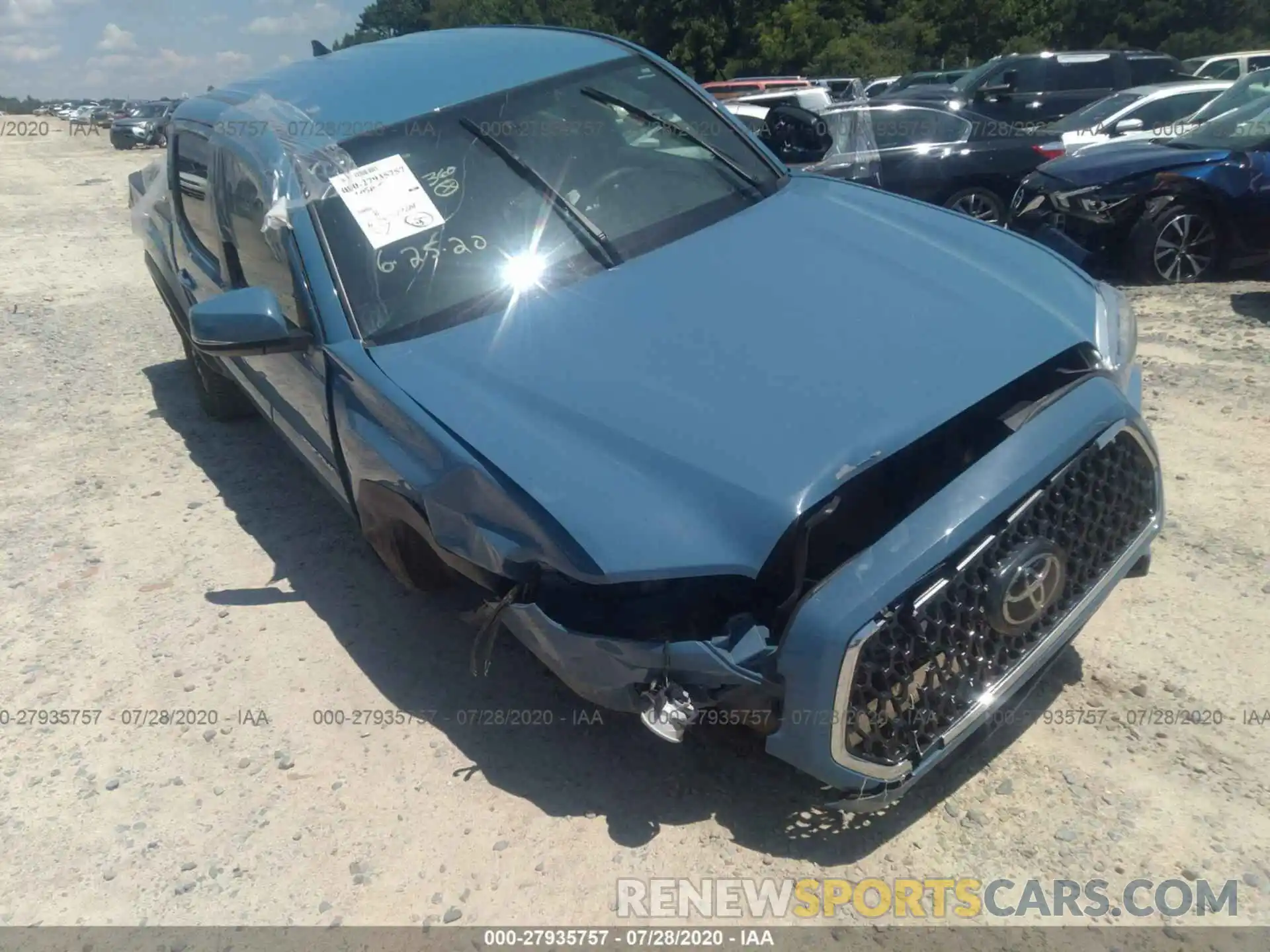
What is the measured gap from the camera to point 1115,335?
316 centimetres

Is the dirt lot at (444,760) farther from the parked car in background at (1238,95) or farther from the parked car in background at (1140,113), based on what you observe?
the parked car in background at (1140,113)

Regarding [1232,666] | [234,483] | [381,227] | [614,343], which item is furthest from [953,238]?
[234,483]

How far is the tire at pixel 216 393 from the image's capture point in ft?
19.1

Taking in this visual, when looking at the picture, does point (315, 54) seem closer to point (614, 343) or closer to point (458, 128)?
point (458, 128)

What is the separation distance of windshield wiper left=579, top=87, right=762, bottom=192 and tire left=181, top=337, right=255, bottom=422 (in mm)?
2775

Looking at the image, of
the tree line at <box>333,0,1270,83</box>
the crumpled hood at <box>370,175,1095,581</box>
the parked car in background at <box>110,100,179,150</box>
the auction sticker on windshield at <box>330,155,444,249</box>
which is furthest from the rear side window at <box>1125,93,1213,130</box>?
the tree line at <box>333,0,1270,83</box>

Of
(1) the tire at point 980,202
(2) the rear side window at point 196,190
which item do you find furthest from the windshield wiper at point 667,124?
(1) the tire at point 980,202

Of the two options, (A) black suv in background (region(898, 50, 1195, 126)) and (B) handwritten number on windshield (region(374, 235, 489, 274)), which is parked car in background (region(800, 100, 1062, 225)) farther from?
(A) black suv in background (region(898, 50, 1195, 126))

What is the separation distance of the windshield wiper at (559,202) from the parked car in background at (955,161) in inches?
223

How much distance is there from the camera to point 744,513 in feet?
7.70

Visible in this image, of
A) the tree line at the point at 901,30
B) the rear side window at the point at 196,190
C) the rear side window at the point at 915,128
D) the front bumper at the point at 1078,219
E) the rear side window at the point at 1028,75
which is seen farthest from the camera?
the tree line at the point at 901,30

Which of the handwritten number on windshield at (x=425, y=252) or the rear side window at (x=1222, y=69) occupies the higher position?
the handwritten number on windshield at (x=425, y=252)

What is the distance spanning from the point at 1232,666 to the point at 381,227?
294 centimetres

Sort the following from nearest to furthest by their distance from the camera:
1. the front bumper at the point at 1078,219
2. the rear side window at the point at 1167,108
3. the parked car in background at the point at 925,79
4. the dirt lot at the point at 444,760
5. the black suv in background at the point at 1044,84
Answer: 1. the dirt lot at the point at 444,760
2. the front bumper at the point at 1078,219
3. the rear side window at the point at 1167,108
4. the black suv in background at the point at 1044,84
5. the parked car in background at the point at 925,79
